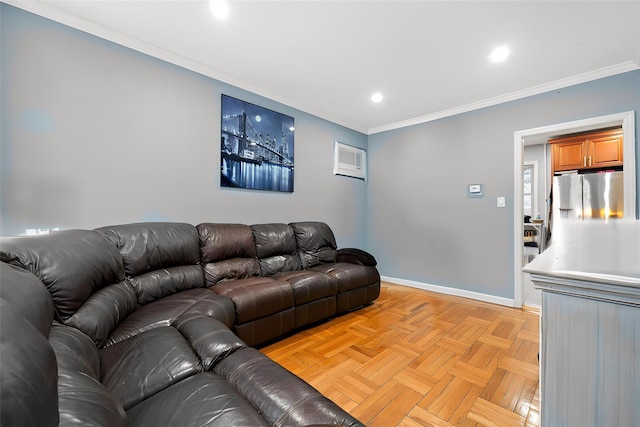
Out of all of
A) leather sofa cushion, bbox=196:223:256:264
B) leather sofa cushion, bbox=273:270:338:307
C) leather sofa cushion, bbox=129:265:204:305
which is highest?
leather sofa cushion, bbox=196:223:256:264

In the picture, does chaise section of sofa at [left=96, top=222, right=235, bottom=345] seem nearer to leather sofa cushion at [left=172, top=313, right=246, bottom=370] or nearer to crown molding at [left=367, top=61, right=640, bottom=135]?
leather sofa cushion at [left=172, top=313, right=246, bottom=370]

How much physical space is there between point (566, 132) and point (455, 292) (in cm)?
232

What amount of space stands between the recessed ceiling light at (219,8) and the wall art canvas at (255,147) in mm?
969

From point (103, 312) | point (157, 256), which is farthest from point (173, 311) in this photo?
point (157, 256)

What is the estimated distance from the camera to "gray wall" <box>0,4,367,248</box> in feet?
5.80

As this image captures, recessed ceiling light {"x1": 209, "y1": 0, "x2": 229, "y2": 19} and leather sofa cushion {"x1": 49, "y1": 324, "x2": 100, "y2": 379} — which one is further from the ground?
recessed ceiling light {"x1": 209, "y1": 0, "x2": 229, "y2": 19}

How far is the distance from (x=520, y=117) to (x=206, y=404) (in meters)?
4.05

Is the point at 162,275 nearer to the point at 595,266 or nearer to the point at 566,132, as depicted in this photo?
the point at 595,266

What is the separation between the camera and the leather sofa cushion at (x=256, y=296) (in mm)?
1989

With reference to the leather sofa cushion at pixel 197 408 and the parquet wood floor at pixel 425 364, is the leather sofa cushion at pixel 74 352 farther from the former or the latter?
the parquet wood floor at pixel 425 364

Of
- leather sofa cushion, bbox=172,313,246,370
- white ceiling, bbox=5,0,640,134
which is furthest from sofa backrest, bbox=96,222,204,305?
white ceiling, bbox=5,0,640,134

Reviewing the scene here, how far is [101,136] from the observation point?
2100 millimetres

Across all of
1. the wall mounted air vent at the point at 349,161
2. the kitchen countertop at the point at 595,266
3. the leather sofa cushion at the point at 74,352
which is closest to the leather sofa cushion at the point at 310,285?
the leather sofa cushion at the point at 74,352

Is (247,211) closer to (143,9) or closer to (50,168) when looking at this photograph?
(50,168)
